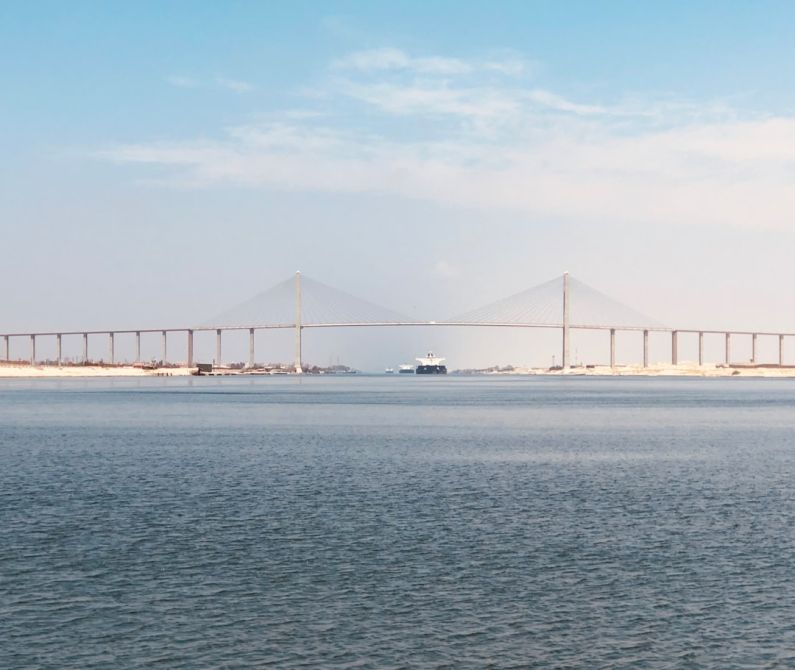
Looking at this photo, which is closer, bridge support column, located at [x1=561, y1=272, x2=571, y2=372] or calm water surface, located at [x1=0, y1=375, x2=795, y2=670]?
calm water surface, located at [x1=0, y1=375, x2=795, y2=670]

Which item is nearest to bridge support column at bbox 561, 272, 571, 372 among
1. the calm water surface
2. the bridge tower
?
the bridge tower

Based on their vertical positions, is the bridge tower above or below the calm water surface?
above

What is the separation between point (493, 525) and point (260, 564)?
5661mm

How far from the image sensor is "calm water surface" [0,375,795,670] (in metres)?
13.1

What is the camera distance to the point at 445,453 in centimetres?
3819

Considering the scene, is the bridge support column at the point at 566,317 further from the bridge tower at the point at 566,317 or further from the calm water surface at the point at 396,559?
the calm water surface at the point at 396,559

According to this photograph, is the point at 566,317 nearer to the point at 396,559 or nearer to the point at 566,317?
the point at 566,317

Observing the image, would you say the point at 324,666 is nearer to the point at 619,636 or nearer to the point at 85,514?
the point at 619,636

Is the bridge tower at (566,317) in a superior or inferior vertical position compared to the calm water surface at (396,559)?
superior

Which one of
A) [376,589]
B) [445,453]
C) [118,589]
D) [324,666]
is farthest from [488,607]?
[445,453]

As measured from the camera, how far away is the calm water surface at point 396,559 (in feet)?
43.1

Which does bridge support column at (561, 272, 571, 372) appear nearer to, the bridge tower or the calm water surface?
the bridge tower

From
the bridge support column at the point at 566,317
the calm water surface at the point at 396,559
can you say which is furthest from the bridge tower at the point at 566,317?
the calm water surface at the point at 396,559

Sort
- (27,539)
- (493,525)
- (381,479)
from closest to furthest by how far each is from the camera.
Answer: (27,539) → (493,525) → (381,479)
